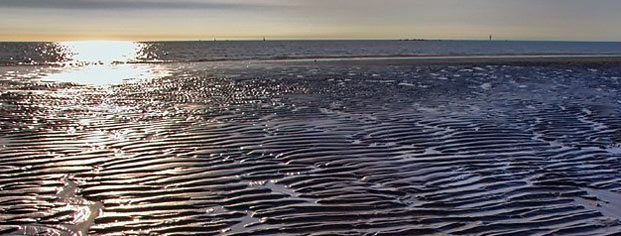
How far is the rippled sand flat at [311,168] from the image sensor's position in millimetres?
6363

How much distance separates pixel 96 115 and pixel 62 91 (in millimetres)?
8245

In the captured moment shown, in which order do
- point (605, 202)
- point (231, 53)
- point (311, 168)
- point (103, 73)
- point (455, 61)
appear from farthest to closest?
point (231, 53) < point (455, 61) < point (103, 73) < point (311, 168) < point (605, 202)

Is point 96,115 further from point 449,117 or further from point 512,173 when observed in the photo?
point 512,173

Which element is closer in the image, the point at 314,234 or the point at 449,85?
the point at 314,234

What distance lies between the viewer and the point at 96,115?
15023mm

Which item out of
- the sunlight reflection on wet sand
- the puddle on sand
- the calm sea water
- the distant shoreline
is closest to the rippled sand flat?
the puddle on sand

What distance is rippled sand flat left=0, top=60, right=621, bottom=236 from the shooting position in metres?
6.36

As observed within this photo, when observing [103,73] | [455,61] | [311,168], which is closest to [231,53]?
[455,61]

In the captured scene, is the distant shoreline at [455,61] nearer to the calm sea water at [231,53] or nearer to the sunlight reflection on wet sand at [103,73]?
the calm sea water at [231,53]

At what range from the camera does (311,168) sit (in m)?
8.90

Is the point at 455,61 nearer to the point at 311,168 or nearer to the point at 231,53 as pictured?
the point at 231,53

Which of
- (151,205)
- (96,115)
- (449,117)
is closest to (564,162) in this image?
(449,117)

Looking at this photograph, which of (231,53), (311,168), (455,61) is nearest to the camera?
(311,168)

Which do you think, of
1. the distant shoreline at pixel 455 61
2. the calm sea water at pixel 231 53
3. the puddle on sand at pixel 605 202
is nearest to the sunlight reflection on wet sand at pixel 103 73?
the calm sea water at pixel 231 53
